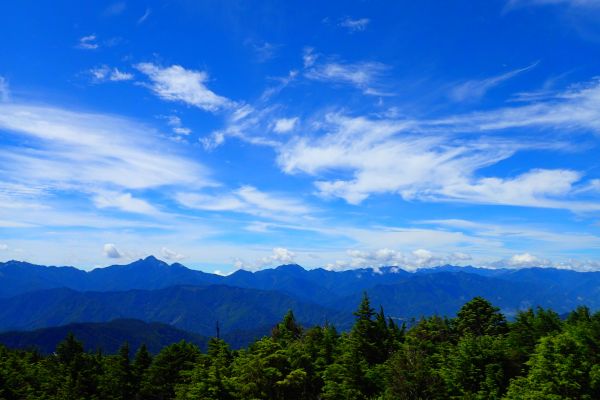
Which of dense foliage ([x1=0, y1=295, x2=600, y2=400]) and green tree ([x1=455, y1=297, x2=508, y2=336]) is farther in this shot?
green tree ([x1=455, y1=297, x2=508, y2=336])

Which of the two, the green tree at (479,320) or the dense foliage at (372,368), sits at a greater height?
the green tree at (479,320)

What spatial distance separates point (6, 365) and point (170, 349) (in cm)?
2799

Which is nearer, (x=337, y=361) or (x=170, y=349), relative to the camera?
(x=337, y=361)

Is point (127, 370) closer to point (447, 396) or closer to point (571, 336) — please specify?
point (447, 396)

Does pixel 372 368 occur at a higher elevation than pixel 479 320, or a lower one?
lower

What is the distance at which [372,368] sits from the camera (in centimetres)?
5478

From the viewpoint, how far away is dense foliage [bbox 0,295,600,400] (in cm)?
4288

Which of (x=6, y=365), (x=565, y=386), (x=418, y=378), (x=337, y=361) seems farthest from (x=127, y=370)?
(x=565, y=386)

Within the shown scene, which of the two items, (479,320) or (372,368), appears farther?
(479,320)

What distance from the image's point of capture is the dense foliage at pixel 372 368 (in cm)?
4288

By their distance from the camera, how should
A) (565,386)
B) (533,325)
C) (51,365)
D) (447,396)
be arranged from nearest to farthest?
1. (565,386)
2. (447,396)
3. (533,325)
4. (51,365)

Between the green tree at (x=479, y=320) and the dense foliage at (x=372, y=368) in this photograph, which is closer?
the dense foliage at (x=372, y=368)

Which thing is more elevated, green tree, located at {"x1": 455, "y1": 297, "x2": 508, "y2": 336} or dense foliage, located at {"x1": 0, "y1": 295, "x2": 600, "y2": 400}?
green tree, located at {"x1": 455, "y1": 297, "x2": 508, "y2": 336}

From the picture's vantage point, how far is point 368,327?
65188mm
